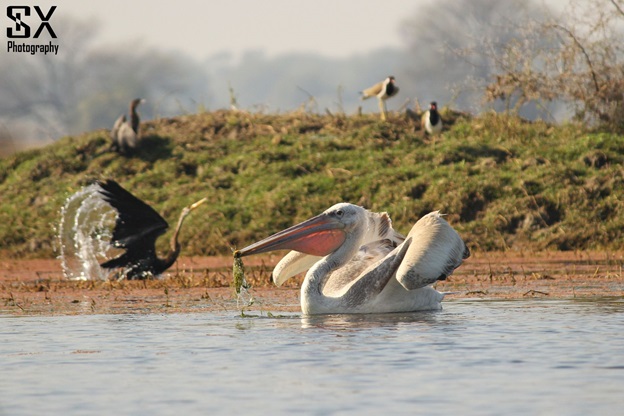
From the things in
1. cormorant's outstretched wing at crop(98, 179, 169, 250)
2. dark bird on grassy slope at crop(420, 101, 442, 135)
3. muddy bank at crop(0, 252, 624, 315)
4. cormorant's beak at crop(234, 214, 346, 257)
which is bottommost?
muddy bank at crop(0, 252, 624, 315)

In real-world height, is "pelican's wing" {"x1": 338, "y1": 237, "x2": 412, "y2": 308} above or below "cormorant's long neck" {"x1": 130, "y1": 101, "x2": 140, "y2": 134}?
below

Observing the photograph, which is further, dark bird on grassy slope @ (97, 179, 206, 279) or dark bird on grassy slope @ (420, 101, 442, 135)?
dark bird on grassy slope @ (420, 101, 442, 135)

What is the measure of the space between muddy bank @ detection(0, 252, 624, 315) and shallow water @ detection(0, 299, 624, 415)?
1072 mm

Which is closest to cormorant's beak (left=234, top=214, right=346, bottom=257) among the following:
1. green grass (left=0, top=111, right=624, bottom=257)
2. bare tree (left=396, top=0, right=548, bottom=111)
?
green grass (left=0, top=111, right=624, bottom=257)

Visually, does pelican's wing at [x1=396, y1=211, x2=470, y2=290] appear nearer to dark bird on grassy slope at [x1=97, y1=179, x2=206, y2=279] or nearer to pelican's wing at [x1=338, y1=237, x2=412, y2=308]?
pelican's wing at [x1=338, y1=237, x2=412, y2=308]

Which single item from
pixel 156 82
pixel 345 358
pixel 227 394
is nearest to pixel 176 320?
pixel 345 358

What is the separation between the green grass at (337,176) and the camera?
59.9 feet

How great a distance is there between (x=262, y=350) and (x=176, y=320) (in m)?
2.00

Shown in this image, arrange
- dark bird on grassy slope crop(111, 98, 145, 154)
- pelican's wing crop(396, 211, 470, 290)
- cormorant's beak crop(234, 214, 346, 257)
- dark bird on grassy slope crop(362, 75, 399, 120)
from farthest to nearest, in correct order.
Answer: dark bird on grassy slope crop(362, 75, 399, 120)
dark bird on grassy slope crop(111, 98, 145, 154)
cormorant's beak crop(234, 214, 346, 257)
pelican's wing crop(396, 211, 470, 290)

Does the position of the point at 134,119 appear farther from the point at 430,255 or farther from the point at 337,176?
the point at 430,255

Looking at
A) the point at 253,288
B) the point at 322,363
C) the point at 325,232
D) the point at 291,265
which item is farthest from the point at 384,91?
the point at 322,363

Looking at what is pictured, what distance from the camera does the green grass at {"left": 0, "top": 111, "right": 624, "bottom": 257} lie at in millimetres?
18266

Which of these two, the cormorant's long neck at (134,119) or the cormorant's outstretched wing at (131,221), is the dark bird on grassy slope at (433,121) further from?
the cormorant's outstretched wing at (131,221)

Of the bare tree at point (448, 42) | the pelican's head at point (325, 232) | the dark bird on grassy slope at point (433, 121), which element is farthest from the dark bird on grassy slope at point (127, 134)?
the bare tree at point (448, 42)
